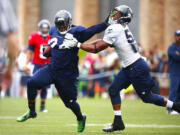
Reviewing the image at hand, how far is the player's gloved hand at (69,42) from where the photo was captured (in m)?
8.96

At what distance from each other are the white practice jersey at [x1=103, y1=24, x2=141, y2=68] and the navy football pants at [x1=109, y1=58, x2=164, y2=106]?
114mm

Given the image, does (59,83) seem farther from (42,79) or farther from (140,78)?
(140,78)

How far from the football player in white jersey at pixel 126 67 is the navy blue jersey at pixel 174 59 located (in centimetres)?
463

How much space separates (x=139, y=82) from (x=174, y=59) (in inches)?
196

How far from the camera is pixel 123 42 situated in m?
9.24

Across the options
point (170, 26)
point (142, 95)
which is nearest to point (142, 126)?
point (142, 95)

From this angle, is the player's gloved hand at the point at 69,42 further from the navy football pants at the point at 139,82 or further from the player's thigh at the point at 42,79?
the navy football pants at the point at 139,82

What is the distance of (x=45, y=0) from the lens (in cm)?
3550

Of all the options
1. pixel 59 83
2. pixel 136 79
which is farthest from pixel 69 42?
pixel 136 79

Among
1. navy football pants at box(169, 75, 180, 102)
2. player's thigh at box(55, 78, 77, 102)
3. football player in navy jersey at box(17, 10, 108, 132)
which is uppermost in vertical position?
football player in navy jersey at box(17, 10, 108, 132)

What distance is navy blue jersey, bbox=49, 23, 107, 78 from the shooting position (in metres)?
9.23

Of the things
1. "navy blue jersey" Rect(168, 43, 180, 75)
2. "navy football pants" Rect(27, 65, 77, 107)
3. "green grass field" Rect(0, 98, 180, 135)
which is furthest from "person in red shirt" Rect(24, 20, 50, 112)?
"navy football pants" Rect(27, 65, 77, 107)

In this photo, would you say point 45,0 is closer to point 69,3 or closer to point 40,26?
point 69,3

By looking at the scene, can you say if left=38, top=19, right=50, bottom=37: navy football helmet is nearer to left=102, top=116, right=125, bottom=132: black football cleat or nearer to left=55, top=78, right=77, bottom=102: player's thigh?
left=55, top=78, right=77, bottom=102: player's thigh
